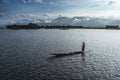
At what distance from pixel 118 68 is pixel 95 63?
8436 millimetres

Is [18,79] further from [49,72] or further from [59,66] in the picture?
[59,66]

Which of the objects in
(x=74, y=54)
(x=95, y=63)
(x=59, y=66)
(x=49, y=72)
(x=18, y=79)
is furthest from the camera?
(x=74, y=54)

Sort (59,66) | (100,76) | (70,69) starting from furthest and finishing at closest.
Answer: (59,66) → (70,69) → (100,76)

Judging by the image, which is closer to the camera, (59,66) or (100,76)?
(100,76)

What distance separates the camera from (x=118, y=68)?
50.0 meters

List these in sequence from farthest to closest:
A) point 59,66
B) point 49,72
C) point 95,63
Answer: point 95,63
point 59,66
point 49,72

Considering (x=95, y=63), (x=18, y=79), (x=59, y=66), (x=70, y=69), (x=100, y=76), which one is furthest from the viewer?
(x=95, y=63)

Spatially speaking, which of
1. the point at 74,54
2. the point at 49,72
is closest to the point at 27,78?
the point at 49,72

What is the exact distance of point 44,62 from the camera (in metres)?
56.0

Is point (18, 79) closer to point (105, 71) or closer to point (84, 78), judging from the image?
point (84, 78)

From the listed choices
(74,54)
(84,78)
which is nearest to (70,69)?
(84,78)

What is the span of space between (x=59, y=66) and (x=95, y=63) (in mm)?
13516

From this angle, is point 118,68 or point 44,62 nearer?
point 118,68

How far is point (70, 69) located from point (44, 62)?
11585 mm
